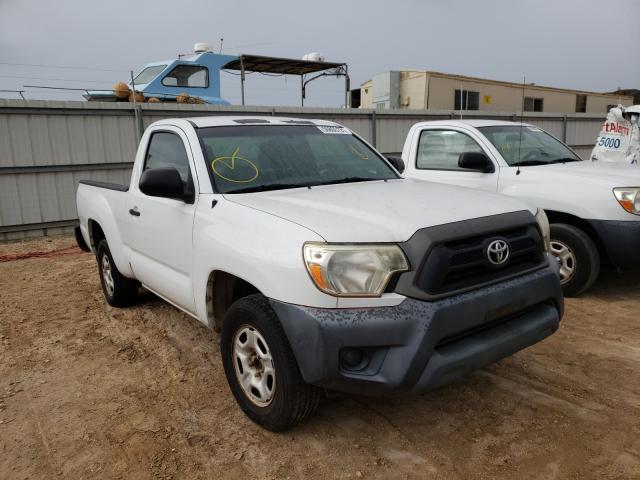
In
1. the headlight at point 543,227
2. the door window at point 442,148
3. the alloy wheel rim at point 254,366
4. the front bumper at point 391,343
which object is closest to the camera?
the front bumper at point 391,343

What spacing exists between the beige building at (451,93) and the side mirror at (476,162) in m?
9.67

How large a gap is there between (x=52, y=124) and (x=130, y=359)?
6840 mm

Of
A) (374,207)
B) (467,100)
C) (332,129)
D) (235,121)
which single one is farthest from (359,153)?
(467,100)

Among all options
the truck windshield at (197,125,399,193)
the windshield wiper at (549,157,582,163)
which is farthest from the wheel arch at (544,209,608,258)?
the truck windshield at (197,125,399,193)

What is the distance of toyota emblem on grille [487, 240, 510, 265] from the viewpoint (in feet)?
8.59

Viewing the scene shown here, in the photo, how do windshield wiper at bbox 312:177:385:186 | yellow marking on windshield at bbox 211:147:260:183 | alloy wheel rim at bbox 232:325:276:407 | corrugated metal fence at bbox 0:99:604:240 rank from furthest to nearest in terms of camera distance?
corrugated metal fence at bbox 0:99:604:240
windshield wiper at bbox 312:177:385:186
yellow marking on windshield at bbox 211:147:260:183
alloy wheel rim at bbox 232:325:276:407

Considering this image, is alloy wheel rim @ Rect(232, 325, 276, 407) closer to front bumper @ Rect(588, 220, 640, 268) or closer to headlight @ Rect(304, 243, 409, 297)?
headlight @ Rect(304, 243, 409, 297)

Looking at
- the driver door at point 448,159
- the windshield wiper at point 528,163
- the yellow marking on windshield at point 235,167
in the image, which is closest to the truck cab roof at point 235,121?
the yellow marking on windshield at point 235,167

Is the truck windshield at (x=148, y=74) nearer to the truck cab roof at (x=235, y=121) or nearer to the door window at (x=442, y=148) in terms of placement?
the door window at (x=442, y=148)

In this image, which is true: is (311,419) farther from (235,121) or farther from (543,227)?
(235,121)

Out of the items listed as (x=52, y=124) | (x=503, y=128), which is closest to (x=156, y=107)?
(x=52, y=124)

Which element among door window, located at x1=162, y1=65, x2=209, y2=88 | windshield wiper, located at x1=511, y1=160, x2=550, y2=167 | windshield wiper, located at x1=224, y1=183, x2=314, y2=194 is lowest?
windshield wiper, located at x1=511, y1=160, x2=550, y2=167

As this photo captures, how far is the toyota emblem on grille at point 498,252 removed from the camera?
2.62 metres

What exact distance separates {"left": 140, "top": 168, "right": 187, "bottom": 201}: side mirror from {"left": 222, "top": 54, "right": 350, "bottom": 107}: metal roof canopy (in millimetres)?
10118
